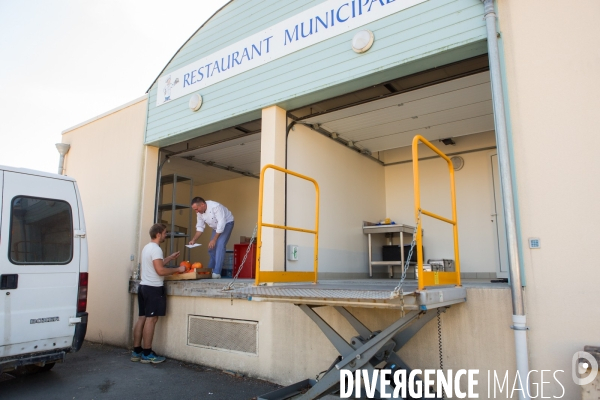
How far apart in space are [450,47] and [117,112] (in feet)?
20.2

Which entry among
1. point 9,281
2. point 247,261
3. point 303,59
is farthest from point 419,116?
point 9,281

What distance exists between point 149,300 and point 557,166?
16.9ft

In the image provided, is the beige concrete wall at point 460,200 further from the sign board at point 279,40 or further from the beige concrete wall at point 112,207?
the beige concrete wall at point 112,207

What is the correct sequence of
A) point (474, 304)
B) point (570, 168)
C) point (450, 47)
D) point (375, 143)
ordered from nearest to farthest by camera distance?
point (570, 168), point (474, 304), point (450, 47), point (375, 143)

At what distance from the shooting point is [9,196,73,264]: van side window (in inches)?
173

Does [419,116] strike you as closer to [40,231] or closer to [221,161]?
[221,161]

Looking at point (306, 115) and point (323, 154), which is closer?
point (306, 115)

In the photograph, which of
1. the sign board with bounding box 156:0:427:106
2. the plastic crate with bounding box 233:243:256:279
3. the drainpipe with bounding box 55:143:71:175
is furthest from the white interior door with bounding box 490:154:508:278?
the drainpipe with bounding box 55:143:71:175

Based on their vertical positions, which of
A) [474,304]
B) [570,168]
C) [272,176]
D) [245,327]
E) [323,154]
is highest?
[323,154]

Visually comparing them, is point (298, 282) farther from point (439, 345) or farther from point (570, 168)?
point (570, 168)

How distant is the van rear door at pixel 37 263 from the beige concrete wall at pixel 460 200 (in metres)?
5.82

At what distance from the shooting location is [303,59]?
5234 millimetres

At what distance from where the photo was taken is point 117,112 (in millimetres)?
7797

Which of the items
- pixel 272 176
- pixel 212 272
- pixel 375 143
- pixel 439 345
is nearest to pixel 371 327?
pixel 439 345
